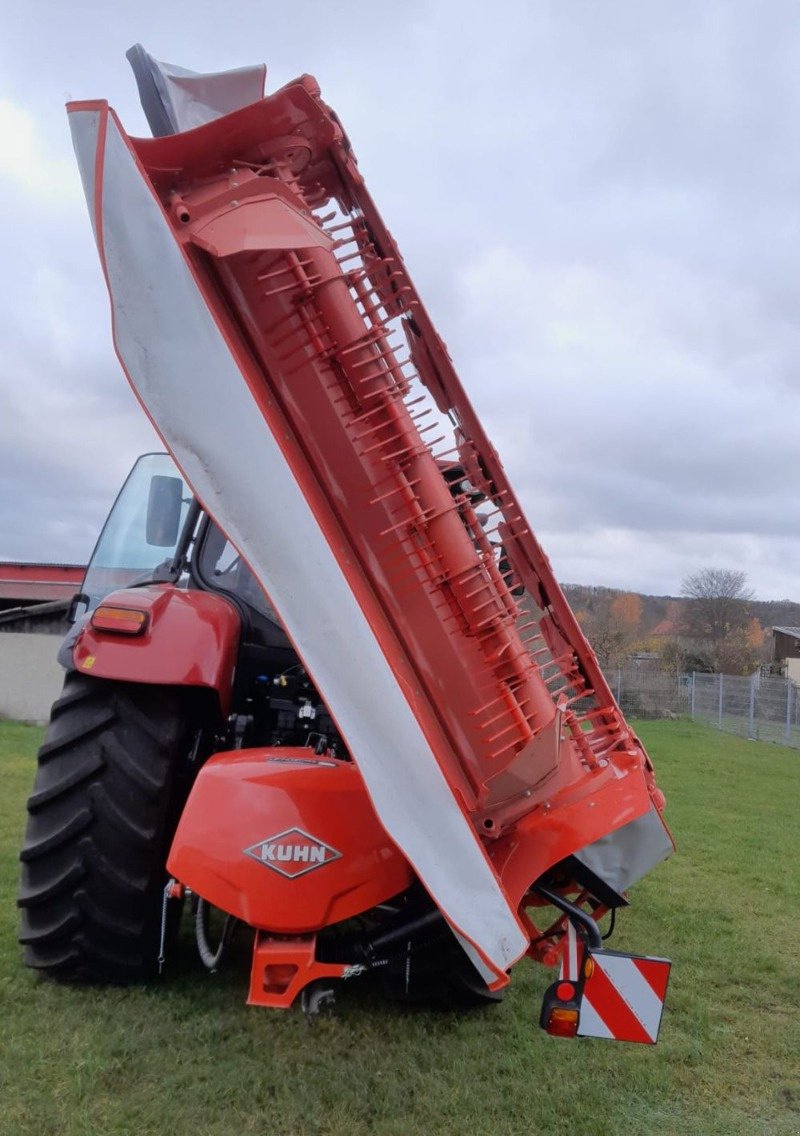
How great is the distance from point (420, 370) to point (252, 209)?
2.80 feet

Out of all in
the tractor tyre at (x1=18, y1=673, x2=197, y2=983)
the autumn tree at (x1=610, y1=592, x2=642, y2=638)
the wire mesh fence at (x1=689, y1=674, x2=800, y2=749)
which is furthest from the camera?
the autumn tree at (x1=610, y1=592, x2=642, y2=638)

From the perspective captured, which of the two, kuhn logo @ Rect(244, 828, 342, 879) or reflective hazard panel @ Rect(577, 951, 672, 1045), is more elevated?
kuhn logo @ Rect(244, 828, 342, 879)

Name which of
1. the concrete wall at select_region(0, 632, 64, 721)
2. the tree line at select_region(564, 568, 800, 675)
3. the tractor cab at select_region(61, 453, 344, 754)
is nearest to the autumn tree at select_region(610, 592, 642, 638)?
the tree line at select_region(564, 568, 800, 675)

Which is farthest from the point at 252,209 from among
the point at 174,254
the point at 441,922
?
the point at 441,922

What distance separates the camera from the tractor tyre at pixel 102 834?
2871 mm

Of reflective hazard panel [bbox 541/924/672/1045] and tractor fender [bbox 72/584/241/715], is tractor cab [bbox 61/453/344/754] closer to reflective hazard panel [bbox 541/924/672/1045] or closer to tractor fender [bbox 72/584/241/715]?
tractor fender [bbox 72/584/241/715]

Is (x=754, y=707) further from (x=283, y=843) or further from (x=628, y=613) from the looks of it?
(x=283, y=843)

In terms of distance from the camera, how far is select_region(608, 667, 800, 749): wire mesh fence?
17484 mm

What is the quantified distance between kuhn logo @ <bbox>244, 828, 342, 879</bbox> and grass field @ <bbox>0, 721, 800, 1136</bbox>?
64 centimetres

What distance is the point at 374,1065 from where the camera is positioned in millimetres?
2723

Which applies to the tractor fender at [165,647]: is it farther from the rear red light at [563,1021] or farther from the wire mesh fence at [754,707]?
the wire mesh fence at [754,707]

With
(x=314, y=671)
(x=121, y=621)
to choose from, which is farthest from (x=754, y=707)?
(x=314, y=671)

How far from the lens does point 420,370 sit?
3.06 metres

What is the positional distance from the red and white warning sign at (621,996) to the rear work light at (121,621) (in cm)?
166
